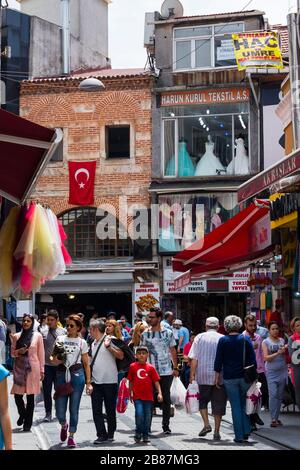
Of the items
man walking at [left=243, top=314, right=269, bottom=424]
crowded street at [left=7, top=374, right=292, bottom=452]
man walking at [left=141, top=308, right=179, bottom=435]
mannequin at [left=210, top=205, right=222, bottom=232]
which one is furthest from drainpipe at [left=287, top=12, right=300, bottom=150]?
mannequin at [left=210, top=205, right=222, bottom=232]

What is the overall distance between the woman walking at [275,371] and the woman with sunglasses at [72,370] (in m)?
3.30

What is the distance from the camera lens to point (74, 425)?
40.8 ft

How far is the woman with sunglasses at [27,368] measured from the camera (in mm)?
14414

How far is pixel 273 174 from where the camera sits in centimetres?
1406

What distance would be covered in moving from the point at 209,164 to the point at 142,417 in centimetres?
2020

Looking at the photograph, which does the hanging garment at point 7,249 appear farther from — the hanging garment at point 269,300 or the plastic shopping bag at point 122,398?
the hanging garment at point 269,300

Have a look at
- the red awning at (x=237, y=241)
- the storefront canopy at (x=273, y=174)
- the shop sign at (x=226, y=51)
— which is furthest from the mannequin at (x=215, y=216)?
the storefront canopy at (x=273, y=174)

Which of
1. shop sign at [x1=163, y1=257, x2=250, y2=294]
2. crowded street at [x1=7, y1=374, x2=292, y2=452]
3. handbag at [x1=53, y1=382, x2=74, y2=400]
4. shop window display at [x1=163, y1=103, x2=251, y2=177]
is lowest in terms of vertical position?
crowded street at [x1=7, y1=374, x2=292, y2=452]

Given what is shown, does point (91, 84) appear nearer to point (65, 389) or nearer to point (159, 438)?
point (159, 438)

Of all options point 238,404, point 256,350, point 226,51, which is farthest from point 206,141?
point 238,404

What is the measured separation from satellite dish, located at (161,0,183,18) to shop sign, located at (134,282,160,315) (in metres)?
9.41

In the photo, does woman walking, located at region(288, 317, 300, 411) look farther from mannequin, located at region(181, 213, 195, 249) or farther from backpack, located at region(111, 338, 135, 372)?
mannequin, located at region(181, 213, 195, 249)

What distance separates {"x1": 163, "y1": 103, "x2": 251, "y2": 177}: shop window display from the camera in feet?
107

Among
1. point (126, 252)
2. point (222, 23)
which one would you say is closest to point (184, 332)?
point (126, 252)
